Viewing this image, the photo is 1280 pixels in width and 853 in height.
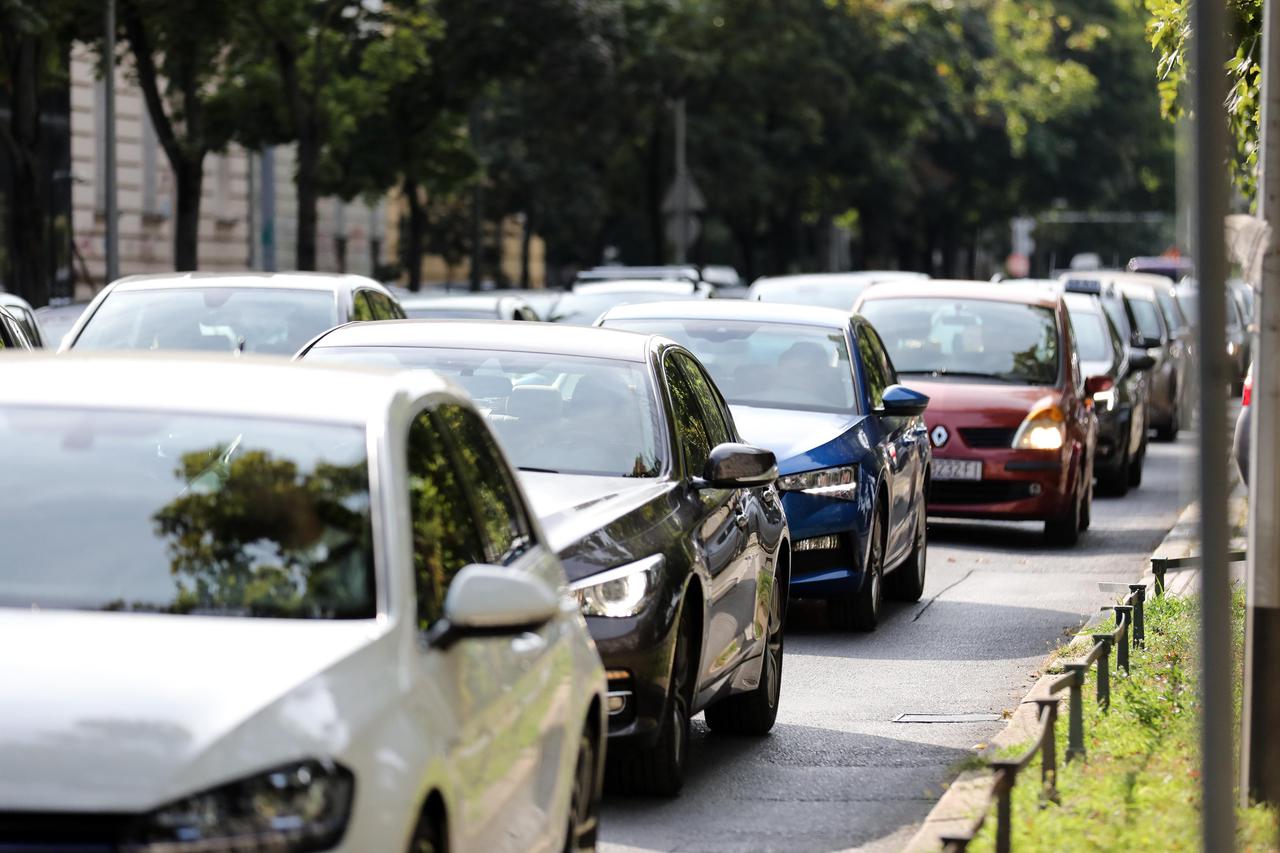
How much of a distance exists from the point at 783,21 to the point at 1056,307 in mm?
35884

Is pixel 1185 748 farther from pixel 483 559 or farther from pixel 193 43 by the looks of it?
pixel 193 43

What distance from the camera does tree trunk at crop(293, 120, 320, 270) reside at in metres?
33.3

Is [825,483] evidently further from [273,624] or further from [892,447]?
[273,624]

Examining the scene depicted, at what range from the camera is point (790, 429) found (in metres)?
12.6

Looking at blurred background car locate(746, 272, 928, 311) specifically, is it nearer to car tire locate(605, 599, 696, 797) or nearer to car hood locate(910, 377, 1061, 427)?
car hood locate(910, 377, 1061, 427)

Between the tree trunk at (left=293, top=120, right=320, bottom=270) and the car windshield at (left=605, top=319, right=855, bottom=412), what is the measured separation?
1995 centimetres

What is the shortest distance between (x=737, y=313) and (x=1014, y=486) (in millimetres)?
3662

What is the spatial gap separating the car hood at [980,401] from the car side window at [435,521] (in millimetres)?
11370

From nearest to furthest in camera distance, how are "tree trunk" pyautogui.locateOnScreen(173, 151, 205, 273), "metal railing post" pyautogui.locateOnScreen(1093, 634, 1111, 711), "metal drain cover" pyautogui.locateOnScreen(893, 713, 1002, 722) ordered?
"metal railing post" pyautogui.locateOnScreen(1093, 634, 1111, 711) < "metal drain cover" pyautogui.locateOnScreen(893, 713, 1002, 722) < "tree trunk" pyautogui.locateOnScreen(173, 151, 205, 273)

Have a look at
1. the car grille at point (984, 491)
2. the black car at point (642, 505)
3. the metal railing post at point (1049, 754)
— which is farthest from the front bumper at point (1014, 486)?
the metal railing post at point (1049, 754)

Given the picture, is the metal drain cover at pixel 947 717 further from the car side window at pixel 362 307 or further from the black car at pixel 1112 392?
the black car at pixel 1112 392

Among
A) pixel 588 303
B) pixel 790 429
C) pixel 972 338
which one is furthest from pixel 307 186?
pixel 790 429

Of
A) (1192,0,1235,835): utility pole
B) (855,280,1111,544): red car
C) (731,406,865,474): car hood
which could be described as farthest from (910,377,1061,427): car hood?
(1192,0,1235,835): utility pole

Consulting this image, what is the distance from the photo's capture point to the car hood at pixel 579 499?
7.46m
